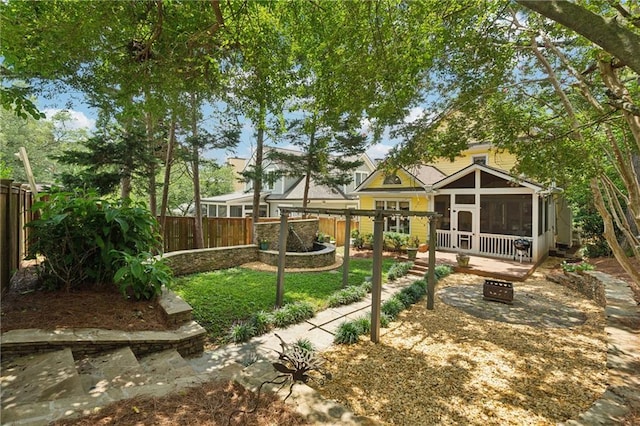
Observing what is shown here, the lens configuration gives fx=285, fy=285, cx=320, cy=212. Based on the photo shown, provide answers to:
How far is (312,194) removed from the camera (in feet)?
70.1

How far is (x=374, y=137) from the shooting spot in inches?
316

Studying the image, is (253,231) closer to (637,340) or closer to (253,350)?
(253,350)

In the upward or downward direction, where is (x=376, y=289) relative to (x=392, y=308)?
upward

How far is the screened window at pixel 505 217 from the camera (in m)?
13.8

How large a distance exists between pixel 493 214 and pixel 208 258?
1387 centimetres

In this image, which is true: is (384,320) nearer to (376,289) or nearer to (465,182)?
(376,289)

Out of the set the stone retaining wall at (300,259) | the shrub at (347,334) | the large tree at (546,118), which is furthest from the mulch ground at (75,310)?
the large tree at (546,118)

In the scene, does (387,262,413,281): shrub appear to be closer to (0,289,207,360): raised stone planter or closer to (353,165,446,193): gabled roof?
(353,165,446,193): gabled roof

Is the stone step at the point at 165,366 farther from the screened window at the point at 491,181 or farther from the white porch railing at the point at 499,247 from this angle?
the screened window at the point at 491,181

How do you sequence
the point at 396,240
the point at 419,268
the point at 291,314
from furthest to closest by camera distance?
1. the point at 396,240
2. the point at 419,268
3. the point at 291,314

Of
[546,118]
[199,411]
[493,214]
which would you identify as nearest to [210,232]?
[199,411]

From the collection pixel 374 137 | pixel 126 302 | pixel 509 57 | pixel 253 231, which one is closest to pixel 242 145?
pixel 253 231

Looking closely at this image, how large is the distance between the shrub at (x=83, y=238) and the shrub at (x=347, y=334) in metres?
3.45

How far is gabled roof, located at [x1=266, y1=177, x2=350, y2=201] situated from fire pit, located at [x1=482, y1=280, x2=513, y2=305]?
44.3ft
